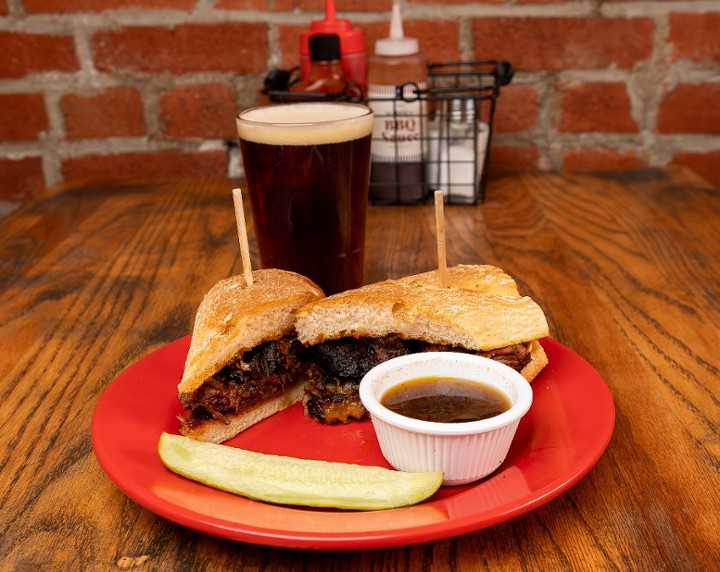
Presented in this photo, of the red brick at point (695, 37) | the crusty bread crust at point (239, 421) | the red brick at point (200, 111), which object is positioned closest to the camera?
the crusty bread crust at point (239, 421)

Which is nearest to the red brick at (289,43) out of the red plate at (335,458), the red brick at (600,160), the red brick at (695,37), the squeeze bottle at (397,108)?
the squeeze bottle at (397,108)

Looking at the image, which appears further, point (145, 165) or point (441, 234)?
point (145, 165)

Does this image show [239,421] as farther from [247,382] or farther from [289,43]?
[289,43]

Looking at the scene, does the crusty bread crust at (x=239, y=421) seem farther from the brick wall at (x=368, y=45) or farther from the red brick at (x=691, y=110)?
the red brick at (x=691, y=110)

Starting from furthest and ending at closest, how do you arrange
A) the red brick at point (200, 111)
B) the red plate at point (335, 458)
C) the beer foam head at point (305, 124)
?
the red brick at point (200, 111) < the beer foam head at point (305, 124) < the red plate at point (335, 458)

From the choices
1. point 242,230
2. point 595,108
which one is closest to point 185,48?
point 595,108

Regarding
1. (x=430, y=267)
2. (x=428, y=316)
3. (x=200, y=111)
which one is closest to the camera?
(x=428, y=316)

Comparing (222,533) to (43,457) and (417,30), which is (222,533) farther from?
(417,30)

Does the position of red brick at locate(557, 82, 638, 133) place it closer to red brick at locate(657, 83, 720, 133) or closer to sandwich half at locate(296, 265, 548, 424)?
red brick at locate(657, 83, 720, 133)
